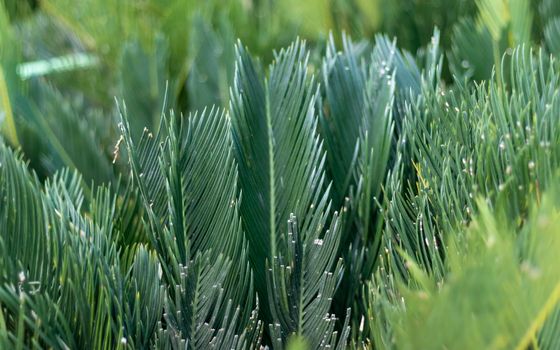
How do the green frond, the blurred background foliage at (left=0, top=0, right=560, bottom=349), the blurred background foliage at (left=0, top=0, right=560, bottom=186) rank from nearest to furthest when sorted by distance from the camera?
the blurred background foliage at (left=0, top=0, right=560, bottom=349), the green frond, the blurred background foliage at (left=0, top=0, right=560, bottom=186)

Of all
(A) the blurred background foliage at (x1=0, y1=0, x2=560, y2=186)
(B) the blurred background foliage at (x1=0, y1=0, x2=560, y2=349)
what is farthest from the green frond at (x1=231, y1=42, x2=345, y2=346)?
(A) the blurred background foliage at (x1=0, y1=0, x2=560, y2=186)

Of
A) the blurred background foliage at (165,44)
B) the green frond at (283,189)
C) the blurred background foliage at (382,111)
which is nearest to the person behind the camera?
the blurred background foliage at (382,111)

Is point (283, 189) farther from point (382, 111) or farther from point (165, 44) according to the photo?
point (165, 44)

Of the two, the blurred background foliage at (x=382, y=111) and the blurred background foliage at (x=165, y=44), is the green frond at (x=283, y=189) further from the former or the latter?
the blurred background foliage at (x=165, y=44)

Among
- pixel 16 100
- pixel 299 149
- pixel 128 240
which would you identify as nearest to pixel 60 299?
pixel 128 240

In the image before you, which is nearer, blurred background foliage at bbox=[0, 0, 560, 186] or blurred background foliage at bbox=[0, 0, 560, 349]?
blurred background foliage at bbox=[0, 0, 560, 349]

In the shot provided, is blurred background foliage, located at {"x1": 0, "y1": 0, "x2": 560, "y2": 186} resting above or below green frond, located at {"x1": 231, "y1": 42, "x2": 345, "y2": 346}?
above

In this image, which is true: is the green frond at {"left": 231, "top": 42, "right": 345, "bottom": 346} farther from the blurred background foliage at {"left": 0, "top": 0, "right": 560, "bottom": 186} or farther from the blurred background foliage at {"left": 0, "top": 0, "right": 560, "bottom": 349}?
the blurred background foliage at {"left": 0, "top": 0, "right": 560, "bottom": 186}

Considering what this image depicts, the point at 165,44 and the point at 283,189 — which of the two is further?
the point at 165,44

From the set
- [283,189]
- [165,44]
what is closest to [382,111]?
[283,189]

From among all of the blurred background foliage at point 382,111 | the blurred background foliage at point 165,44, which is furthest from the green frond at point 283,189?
the blurred background foliage at point 165,44

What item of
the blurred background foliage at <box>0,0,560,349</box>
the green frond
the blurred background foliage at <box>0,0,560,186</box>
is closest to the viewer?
the blurred background foliage at <box>0,0,560,349</box>

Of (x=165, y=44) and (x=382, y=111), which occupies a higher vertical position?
(x=165, y=44)
